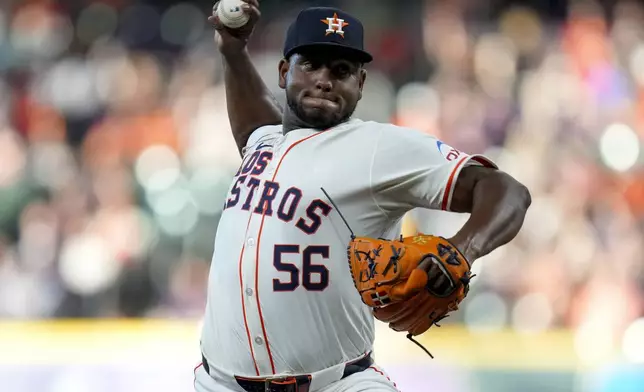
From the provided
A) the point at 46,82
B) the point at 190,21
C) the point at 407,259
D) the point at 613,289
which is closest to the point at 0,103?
the point at 46,82

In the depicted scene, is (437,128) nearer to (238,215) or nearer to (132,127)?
(132,127)

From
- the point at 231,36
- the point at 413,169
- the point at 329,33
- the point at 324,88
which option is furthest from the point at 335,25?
the point at 231,36

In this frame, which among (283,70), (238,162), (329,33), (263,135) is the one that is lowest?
(238,162)

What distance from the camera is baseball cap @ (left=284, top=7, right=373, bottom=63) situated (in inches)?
111

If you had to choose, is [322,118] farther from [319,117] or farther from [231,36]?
[231,36]

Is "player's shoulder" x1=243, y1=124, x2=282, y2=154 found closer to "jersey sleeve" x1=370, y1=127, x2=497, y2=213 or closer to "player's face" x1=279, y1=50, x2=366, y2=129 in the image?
"player's face" x1=279, y1=50, x2=366, y2=129

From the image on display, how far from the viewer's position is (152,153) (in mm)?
8414

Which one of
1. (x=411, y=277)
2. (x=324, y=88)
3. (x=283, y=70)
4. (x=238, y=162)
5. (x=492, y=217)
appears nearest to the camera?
(x=411, y=277)

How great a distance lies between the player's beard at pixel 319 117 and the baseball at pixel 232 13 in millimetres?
760

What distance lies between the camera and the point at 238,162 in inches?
331

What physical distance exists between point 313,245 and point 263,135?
0.72m

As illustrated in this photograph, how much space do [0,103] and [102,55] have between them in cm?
107

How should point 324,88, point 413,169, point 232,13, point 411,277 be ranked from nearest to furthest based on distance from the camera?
point 411,277 → point 413,169 → point 324,88 → point 232,13

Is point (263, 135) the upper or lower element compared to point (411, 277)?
upper
